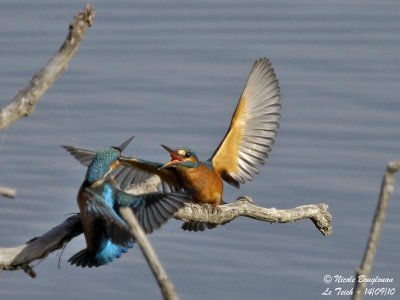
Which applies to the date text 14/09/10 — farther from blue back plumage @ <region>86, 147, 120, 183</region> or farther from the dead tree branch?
blue back plumage @ <region>86, 147, 120, 183</region>

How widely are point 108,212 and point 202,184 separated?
3.89 feet

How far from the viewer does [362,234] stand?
23.0 feet

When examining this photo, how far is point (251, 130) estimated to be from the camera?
6.03 metres

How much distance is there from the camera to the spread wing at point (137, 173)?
5.35 meters

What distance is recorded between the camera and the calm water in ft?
22.4

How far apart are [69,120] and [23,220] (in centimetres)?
99

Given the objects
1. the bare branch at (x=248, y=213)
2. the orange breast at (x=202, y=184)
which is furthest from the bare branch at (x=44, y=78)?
the orange breast at (x=202, y=184)

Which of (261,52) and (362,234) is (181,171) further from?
(261,52)

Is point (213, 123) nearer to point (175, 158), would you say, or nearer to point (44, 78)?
point (175, 158)

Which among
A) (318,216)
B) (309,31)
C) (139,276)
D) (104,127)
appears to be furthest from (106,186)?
(309,31)

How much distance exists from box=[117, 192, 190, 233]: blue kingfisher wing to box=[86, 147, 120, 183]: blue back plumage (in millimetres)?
154

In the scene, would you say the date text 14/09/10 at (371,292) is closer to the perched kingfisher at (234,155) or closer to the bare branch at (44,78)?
the perched kingfisher at (234,155)

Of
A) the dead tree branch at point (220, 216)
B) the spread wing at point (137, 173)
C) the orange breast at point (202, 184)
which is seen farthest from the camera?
the orange breast at point (202, 184)

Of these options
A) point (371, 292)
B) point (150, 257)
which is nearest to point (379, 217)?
point (150, 257)
